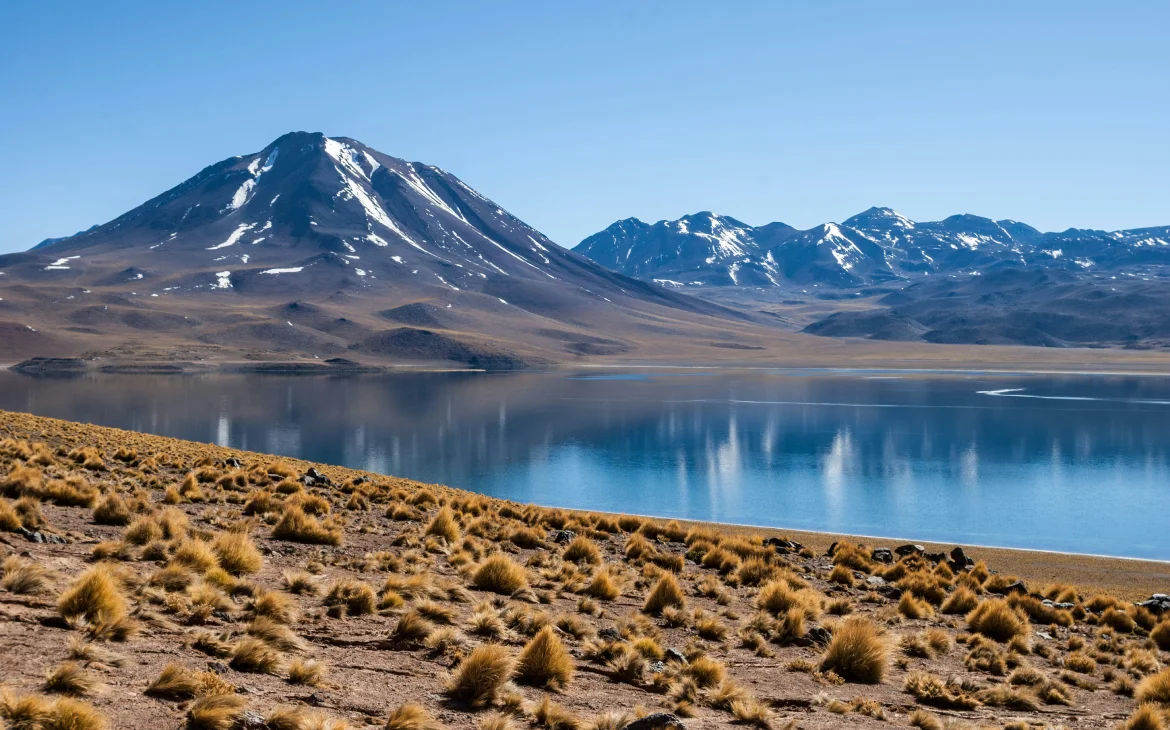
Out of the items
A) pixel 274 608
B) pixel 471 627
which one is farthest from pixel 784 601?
pixel 274 608

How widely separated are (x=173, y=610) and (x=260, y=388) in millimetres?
91933

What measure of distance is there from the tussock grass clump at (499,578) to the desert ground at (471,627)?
3 centimetres

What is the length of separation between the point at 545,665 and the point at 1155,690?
6081 millimetres

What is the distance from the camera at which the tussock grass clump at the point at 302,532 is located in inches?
A: 475

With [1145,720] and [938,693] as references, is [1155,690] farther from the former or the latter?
[938,693]

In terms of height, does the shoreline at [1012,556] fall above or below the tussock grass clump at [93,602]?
below

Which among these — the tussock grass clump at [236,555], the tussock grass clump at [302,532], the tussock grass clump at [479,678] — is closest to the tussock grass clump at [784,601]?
the tussock grass clump at [479,678]

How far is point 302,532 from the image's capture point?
12.1m

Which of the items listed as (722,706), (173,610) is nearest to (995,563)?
(722,706)

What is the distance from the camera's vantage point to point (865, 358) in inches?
6865

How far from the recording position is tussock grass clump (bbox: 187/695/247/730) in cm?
521

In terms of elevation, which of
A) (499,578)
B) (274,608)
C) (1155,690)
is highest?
(274,608)

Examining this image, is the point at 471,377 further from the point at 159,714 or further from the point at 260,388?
the point at 159,714

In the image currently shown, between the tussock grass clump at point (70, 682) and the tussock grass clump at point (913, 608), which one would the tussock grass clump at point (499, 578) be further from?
the tussock grass clump at point (70, 682)
